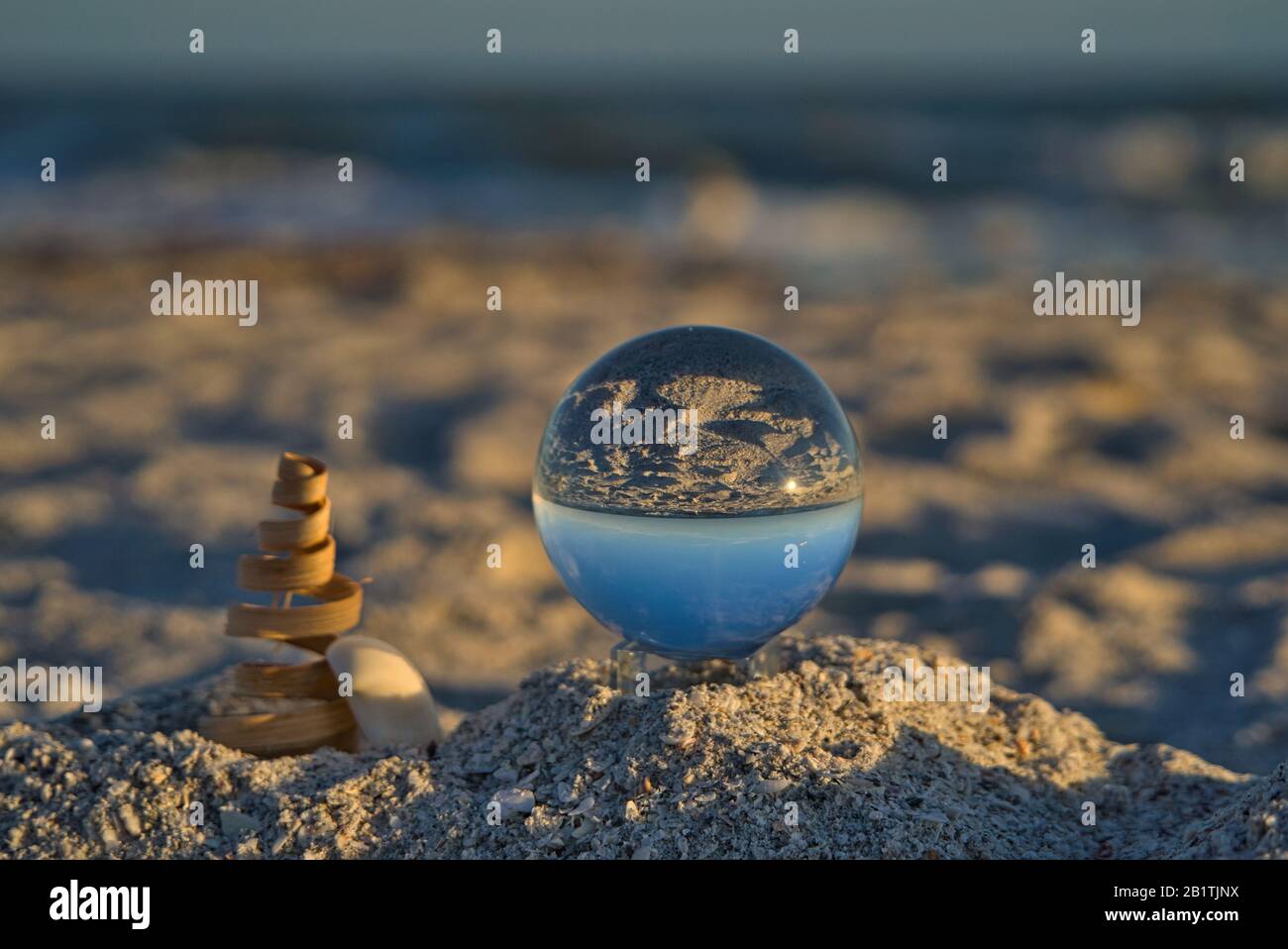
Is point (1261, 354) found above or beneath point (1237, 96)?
beneath

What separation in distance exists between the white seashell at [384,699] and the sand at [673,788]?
126mm

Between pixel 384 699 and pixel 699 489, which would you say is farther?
pixel 384 699

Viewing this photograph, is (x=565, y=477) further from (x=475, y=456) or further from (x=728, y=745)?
(x=475, y=456)

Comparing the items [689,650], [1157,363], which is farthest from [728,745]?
[1157,363]

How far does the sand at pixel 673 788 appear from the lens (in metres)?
2.88

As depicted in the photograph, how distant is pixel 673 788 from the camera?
2975 millimetres

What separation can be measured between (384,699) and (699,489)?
1.17 metres

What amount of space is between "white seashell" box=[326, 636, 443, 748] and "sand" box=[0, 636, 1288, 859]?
0.13 metres

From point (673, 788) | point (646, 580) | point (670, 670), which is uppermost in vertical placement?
point (646, 580)

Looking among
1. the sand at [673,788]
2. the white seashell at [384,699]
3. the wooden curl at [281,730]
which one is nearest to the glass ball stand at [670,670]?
the sand at [673,788]

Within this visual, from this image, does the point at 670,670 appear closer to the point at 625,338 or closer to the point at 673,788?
the point at 673,788

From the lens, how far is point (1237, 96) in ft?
72.6

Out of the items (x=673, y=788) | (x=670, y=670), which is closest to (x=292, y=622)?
(x=670, y=670)
